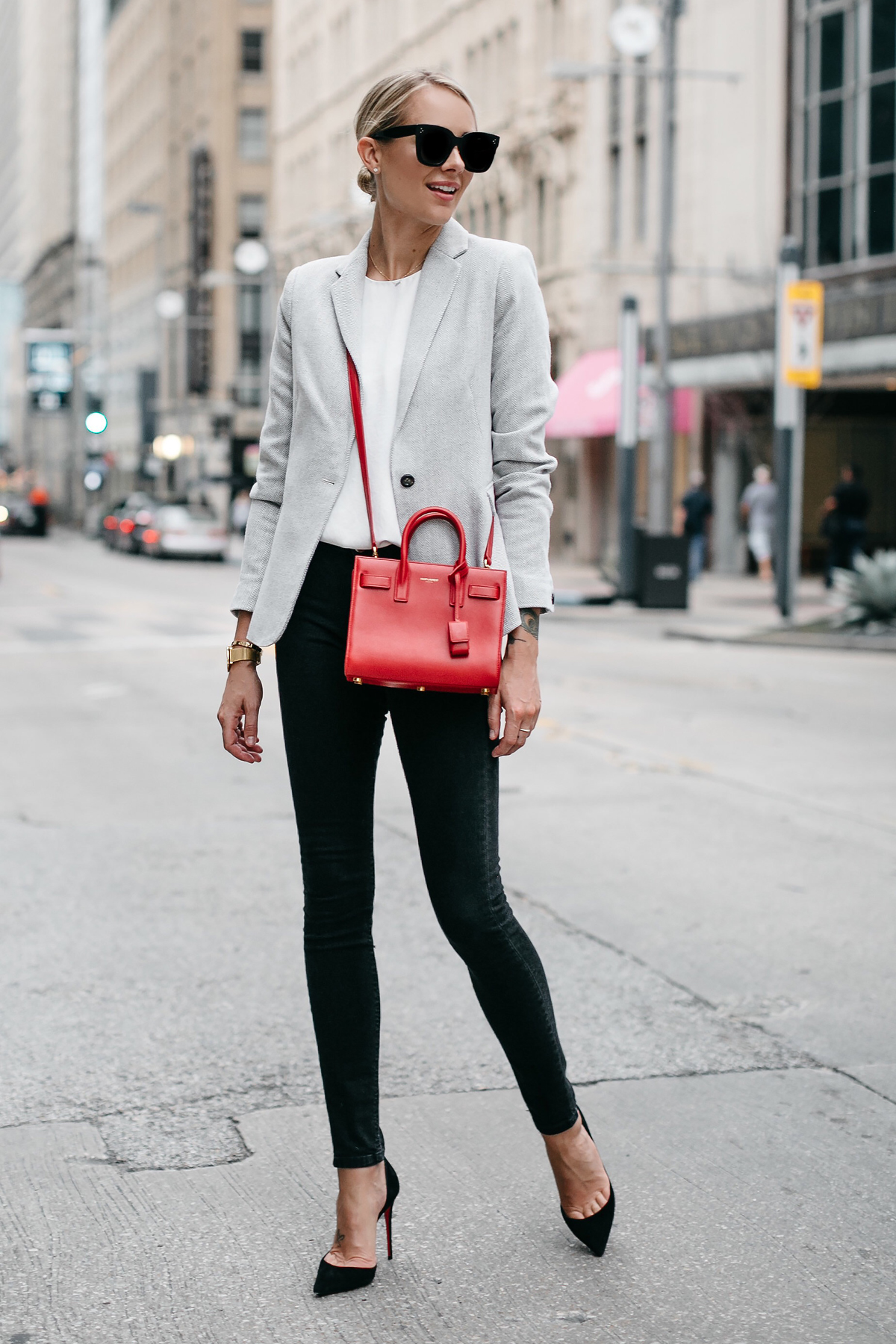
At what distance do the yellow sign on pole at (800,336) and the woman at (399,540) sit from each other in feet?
60.4

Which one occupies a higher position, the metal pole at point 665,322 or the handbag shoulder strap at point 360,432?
the metal pole at point 665,322

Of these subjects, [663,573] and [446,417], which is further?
[663,573]

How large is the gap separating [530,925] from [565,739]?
481 centimetres

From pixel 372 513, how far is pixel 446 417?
7.8 inches

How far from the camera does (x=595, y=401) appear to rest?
36094 millimetres

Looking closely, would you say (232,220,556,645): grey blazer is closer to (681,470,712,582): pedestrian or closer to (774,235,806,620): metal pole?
(774,235,806,620): metal pole

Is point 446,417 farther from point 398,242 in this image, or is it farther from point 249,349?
point 249,349

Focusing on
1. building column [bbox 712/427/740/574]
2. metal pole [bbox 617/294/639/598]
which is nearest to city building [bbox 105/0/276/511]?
building column [bbox 712/427/740/574]

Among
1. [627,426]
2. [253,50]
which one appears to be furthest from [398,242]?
[253,50]

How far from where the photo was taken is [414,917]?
6012 millimetres

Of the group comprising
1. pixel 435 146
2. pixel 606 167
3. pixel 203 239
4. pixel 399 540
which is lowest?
pixel 399 540

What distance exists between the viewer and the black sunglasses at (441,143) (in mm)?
2996

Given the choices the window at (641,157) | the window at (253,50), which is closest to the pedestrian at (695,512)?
the window at (641,157)

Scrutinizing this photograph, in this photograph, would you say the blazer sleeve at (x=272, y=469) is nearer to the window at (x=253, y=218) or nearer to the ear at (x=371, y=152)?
the ear at (x=371, y=152)
